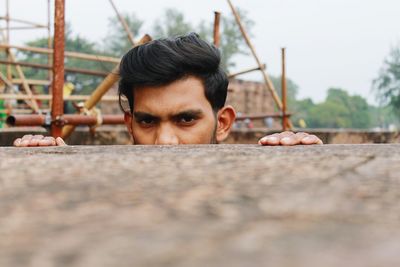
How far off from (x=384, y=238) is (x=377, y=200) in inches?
4.5

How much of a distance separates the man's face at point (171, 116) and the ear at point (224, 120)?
0.24 m

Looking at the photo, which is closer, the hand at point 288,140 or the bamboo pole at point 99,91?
the hand at point 288,140

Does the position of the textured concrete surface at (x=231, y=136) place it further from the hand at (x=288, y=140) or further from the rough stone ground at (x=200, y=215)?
the rough stone ground at (x=200, y=215)

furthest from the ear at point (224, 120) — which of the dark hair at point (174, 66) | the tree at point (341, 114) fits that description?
the tree at point (341, 114)

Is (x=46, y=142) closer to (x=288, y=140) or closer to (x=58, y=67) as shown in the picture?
(x=288, y=140)

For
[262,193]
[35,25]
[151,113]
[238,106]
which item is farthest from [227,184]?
[238,106]

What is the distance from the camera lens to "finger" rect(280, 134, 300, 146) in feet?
4.13

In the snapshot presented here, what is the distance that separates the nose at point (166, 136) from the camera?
1929 mm

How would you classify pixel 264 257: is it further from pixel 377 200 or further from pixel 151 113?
pixel 151 113

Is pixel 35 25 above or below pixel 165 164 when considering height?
above

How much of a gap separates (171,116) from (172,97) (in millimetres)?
95

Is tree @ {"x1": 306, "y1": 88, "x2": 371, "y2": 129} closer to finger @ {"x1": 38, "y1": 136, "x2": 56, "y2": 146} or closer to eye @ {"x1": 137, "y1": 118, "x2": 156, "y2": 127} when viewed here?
eye @ {"x1": 137, "y1": 118, "x2": 156, "y2": 127}

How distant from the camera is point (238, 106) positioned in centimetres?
1973

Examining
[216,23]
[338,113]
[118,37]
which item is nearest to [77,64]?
[118,37]
